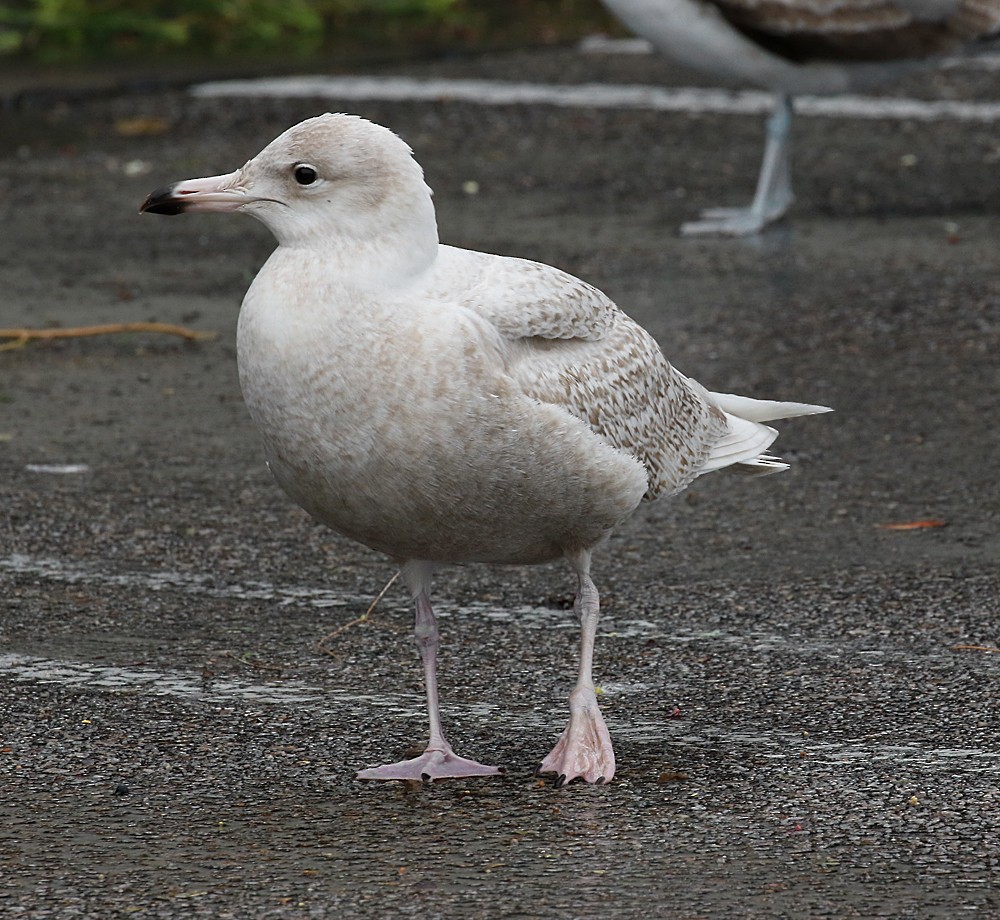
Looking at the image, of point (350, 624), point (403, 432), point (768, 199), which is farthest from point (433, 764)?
point (768, 199)

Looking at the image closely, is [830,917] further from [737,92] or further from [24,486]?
[737,92]

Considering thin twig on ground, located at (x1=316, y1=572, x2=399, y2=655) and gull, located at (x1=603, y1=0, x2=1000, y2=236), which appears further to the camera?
gull, located at (x1=603, y1=0, x2=1000, y2=236)

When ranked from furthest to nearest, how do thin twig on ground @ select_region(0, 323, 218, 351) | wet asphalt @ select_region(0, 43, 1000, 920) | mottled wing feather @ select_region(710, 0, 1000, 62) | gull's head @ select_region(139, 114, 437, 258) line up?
mottled wing feather @ select_region(710, 0, 1000, 62), thin twig on ground @ select_region(0, 323, 218, 351), gull's head @ select_region(139, 114, 437, 258), wet asphalt @ select_region(0, 43, 1000, 920)

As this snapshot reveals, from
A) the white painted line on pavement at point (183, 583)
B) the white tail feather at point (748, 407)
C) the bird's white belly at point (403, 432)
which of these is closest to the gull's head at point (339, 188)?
the bird's white belly at point (403, 432)

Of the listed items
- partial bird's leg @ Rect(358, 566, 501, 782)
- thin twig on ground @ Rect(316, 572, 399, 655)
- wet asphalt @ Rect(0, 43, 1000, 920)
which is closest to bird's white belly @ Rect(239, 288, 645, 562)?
partial bird's leg @ Rect(358, 566, 501, 782)

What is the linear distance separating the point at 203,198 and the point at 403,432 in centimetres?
77

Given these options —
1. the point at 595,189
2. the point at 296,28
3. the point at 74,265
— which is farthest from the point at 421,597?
the point at 296,28

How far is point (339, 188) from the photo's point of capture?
171 inches

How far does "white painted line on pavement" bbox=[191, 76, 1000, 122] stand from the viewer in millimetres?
12867

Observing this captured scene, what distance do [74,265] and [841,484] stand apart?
14.7ft

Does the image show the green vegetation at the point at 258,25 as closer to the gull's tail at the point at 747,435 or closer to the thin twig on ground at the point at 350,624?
the thin twig on ground at the point at 350,624

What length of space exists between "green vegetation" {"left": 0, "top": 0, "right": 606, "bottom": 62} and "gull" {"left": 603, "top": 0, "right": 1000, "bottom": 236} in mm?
5331

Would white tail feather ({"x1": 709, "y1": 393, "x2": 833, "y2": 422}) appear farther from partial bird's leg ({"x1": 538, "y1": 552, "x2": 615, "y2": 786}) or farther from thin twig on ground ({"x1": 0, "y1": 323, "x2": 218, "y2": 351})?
thin twig on ground ({"x1": 0, "y1": 323, "x2": 218, "y2": 351})

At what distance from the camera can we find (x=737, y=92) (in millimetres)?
13430
